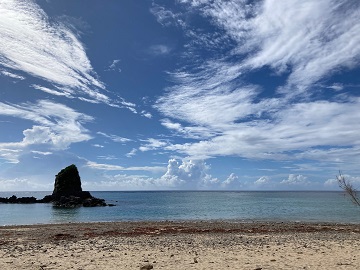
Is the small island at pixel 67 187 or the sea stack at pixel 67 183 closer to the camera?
the small island at pixel 67 187

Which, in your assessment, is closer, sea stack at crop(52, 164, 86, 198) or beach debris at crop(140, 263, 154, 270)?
beach debris at crop(140, 263, 154, 270)

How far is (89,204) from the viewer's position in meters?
112

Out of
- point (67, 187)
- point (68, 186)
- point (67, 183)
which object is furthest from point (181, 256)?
point (67, 183)

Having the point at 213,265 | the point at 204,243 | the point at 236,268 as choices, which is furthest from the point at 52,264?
the point at 204,243

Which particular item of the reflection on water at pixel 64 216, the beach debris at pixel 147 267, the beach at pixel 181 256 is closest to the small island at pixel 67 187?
the reflection on water at pixel 64 216

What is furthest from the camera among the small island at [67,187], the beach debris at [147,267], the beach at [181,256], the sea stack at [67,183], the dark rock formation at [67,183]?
Result: the dark rock formation at [67,183]

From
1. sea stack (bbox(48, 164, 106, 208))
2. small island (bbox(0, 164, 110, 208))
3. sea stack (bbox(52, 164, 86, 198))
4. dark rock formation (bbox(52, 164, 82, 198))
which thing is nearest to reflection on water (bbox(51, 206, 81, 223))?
small island (bbox(0, 164, 110, 208))

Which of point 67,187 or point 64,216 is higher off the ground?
point 67,187

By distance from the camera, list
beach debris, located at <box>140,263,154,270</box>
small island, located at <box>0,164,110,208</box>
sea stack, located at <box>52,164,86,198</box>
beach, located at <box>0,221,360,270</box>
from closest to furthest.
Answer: beach debris, located at <box>140,263,154,270</box> → beach, located at <box>0,221,360,270</box> → small island, located at <box>0,164,110,208</box> → sea stack, located at <box>52,164,86,198</box>

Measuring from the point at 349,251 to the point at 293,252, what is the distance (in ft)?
13.0

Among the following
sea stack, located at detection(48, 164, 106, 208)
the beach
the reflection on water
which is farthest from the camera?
sea stack, located at detection(48, 164, 106, 208)

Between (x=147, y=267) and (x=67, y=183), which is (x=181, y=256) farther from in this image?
(x=67, y=183)

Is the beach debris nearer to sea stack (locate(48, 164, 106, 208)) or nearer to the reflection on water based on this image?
the reflection on water

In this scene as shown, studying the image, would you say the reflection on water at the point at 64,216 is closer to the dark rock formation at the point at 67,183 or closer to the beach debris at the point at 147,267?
the beach debris at the point at 147,267
